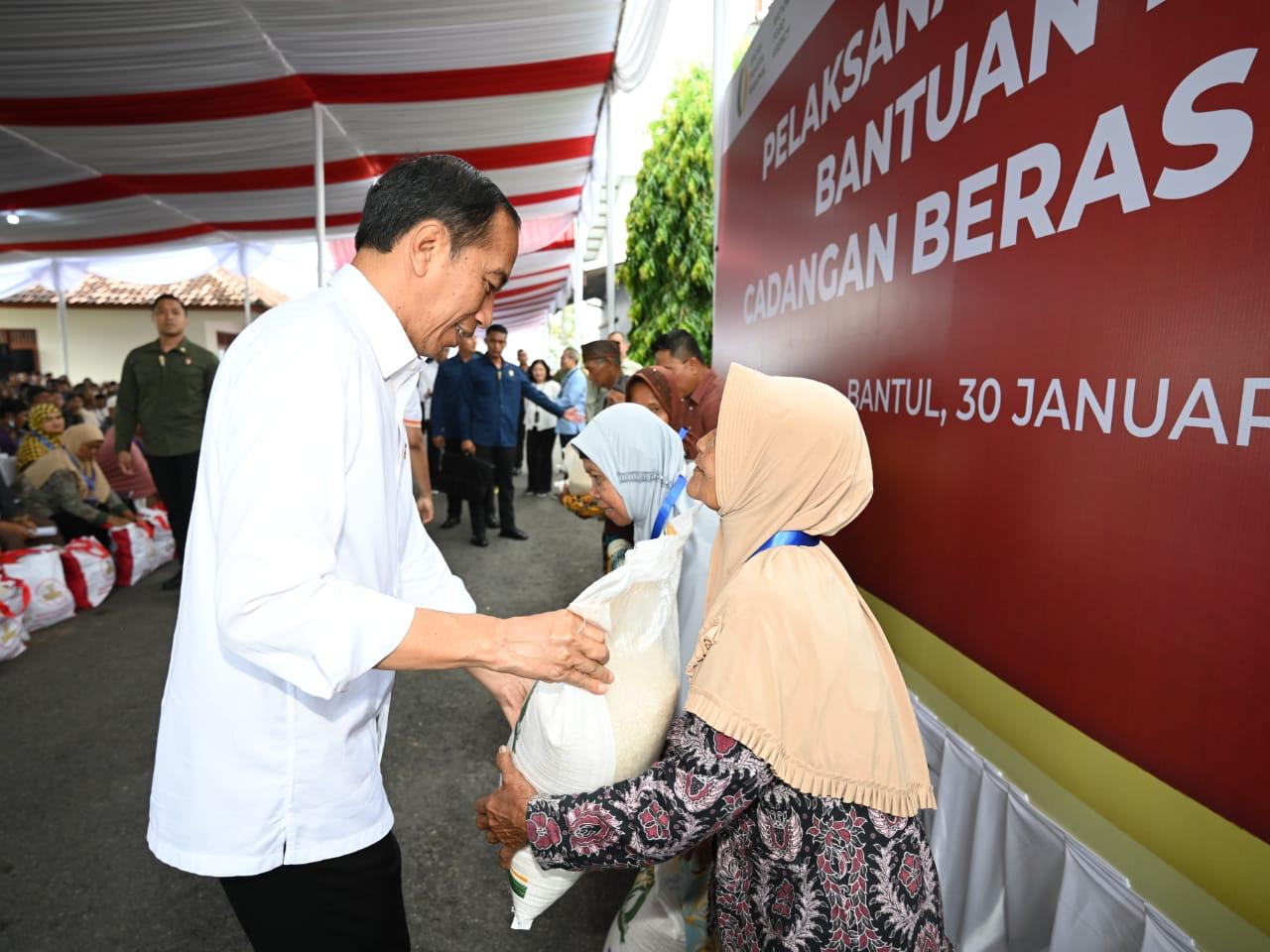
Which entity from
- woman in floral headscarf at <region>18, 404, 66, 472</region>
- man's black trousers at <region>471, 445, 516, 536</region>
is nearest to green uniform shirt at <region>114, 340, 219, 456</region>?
woman in floral headscarf at <region>18, 404, 66, 472</region>

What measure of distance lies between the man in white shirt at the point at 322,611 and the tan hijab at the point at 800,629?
0.74ft

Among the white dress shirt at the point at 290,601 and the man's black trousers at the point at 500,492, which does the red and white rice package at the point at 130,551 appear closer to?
the man's black trousers at the point at 500,492

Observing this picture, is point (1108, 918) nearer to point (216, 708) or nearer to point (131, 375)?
point (216, 708)

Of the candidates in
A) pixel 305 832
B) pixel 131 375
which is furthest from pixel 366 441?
pixel 131 375

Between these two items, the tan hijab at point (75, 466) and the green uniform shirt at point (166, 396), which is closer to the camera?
the green uniform shirt at point (166, 396)

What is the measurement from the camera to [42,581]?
4.37 meters

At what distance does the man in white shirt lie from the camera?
89 centimetres

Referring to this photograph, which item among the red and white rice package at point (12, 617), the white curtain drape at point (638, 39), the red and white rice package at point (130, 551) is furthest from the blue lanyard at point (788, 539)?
the red and white rice package at point (130, 551)

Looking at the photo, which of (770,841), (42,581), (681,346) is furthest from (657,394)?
(42,581)

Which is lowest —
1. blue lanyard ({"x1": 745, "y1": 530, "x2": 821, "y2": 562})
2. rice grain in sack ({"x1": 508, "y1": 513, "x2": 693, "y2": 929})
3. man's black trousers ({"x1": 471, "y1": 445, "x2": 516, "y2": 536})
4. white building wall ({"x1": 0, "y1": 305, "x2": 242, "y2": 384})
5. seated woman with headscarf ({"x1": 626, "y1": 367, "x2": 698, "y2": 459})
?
man's black trousers ({"x1": 471, "y1": 445, "x2": 516, "y2": 536})

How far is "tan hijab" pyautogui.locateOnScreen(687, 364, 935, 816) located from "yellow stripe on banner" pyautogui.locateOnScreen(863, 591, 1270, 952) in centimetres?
30

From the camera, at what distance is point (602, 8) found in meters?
5.34

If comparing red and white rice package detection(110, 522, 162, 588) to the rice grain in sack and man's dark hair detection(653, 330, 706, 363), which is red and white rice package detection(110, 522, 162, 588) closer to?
man's dark hair detection(653, 330, 706, 363)

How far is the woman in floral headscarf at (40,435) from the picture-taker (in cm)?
516
